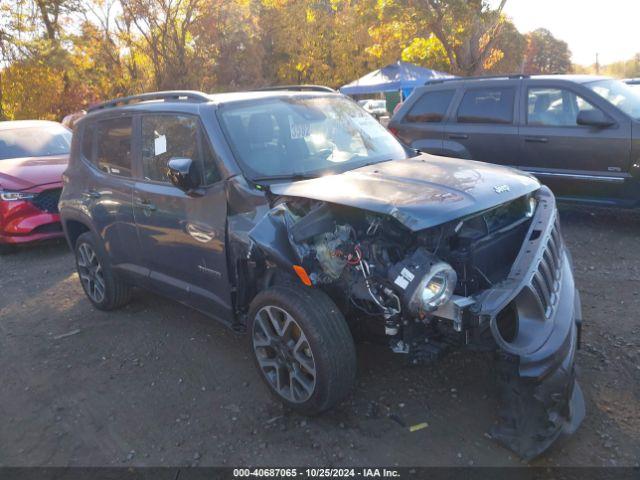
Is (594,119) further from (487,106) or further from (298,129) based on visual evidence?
(298,129)

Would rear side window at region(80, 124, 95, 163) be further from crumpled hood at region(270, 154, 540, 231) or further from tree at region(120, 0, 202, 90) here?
tree at region(120, 0, 202, 90)

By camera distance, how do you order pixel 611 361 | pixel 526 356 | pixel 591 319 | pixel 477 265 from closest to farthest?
pixel 526 356 < pixel 477 265 < pixel 611 361 < pixel 591 319

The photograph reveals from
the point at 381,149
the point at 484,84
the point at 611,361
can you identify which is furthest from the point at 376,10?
the point at 611,361

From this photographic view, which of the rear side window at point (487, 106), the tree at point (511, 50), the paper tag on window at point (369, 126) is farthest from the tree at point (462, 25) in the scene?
the tree at point (511, 50)

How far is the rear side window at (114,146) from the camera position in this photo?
4480mm

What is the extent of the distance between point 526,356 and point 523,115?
493cm

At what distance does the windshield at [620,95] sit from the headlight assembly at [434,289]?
456 centimetres

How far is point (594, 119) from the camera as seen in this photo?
6.11 metres

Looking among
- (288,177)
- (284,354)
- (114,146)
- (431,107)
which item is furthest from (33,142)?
(284,354)

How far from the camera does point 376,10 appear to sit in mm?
16531

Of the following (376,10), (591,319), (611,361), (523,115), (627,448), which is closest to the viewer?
(627,448)

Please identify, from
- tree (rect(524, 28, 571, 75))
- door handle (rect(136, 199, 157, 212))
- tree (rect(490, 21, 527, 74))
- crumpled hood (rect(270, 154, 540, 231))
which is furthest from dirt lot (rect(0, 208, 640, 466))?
tree (rect(524, 28, 571, 75))

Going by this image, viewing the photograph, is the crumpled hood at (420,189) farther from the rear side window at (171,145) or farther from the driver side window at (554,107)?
the driver side window at (554,107)

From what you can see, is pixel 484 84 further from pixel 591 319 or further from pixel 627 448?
pixel 627 448
